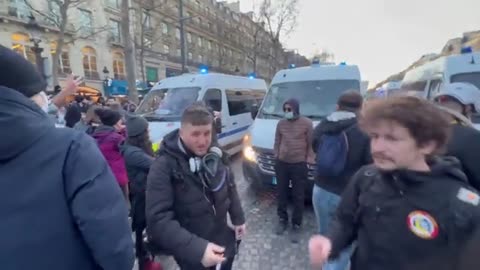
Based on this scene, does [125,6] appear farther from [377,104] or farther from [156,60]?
[156,60]

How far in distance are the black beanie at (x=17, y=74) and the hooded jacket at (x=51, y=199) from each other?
0.08m

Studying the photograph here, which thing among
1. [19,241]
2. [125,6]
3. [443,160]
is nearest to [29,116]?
[19,241]

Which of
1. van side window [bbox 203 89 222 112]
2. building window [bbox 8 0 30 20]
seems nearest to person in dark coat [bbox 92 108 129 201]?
van side window [bbox 203 89 222 112]

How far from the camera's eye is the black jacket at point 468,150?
1.64 m

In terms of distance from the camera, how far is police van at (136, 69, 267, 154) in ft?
21.4

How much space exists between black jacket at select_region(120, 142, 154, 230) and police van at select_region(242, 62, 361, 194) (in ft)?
7.79

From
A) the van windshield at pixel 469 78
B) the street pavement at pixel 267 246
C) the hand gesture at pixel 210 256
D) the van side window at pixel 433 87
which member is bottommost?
the street pavement at pixel 267 246

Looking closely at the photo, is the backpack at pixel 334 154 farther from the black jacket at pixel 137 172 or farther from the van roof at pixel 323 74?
the van roof at pixel 323 74

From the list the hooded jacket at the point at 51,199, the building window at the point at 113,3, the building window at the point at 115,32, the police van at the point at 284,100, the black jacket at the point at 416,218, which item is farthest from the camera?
the building window at the point at 115,32

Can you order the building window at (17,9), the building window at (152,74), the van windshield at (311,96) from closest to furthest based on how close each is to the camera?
the van windshield at (311,96), the building window at (17,9), the building window at (152,74)

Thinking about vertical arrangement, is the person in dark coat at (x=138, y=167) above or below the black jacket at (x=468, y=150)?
below

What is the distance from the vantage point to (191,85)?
7.15 meters

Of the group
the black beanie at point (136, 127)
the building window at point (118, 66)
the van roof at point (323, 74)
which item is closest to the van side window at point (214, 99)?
the van roof at point (323, 74)

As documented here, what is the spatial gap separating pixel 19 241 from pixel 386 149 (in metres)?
1.58
